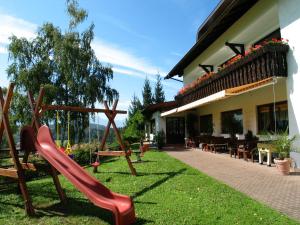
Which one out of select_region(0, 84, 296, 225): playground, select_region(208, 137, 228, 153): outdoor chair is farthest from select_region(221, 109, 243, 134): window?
select_region(0, 84, 296, 225): playground

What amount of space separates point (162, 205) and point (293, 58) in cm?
726

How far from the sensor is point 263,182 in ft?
29.2

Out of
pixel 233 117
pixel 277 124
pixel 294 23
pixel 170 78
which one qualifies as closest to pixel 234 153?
pixel 277 124

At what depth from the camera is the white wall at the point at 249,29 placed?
1308 cm

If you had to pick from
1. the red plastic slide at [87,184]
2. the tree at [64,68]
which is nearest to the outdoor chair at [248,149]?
the red plastic slide at [87,184]

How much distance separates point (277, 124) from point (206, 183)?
656 centimetres

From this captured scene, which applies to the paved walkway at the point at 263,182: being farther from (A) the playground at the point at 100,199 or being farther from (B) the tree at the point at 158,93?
(B) the tree at the point at 158,93

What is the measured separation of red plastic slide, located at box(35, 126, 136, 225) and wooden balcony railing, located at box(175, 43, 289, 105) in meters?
7.57

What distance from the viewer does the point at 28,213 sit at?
6625 millimetres

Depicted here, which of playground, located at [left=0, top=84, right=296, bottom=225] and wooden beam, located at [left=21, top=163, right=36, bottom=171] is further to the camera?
wooden beam, located at [left=21, top=163, right=36, bottom=171]

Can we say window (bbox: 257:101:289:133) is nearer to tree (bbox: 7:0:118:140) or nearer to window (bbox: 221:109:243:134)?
window (bbox: 221:109:243:134)

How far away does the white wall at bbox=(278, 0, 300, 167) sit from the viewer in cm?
1066

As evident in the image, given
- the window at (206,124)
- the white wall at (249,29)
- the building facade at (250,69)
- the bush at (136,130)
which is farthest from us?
the bush at (136,130)

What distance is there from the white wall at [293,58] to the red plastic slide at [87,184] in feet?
23.8
